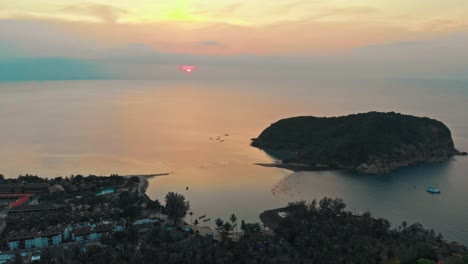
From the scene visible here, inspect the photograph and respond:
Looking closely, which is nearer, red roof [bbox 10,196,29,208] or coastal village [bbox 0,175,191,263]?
coastal village [bbox 0,175,191,263]

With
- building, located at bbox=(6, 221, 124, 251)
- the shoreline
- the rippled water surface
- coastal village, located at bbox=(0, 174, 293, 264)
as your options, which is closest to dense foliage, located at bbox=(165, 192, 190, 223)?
coastal village, located at bbox=(0, 174, 293, 264)

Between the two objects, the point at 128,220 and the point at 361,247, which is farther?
the point at 128,220

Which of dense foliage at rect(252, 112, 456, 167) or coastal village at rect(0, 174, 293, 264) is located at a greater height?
dense foliage at rect(252, 112, 456, 167)

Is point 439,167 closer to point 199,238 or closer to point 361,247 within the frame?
point 361,247

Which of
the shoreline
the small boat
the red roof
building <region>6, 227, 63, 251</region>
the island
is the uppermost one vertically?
the island

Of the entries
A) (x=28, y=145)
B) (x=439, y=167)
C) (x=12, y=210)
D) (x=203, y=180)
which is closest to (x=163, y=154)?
(x=203, y=180)

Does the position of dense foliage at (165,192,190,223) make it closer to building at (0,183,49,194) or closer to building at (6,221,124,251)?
building at (6,221,124,251)
